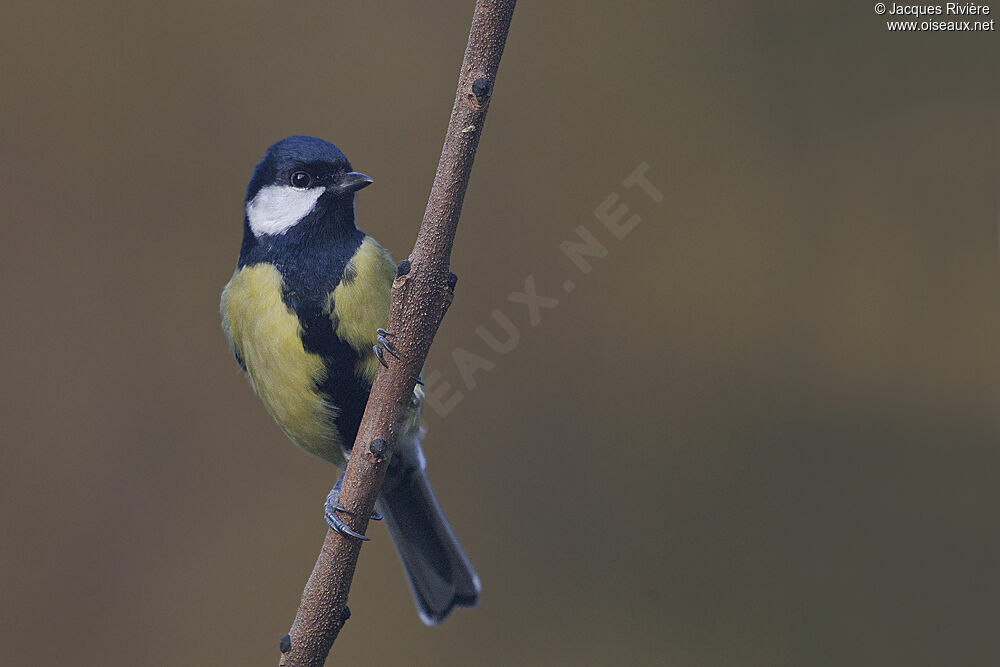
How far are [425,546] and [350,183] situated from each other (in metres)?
0.78

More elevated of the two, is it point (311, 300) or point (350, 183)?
point (350, 183)

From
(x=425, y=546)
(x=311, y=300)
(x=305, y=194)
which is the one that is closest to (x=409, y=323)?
(x=311, y=300)

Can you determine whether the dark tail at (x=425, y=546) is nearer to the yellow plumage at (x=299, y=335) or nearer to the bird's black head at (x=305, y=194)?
the yellow plumage at (x=299, y=335)

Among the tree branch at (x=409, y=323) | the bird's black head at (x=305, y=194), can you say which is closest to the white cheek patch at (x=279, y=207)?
the bird's black head at (x=305, y=194)

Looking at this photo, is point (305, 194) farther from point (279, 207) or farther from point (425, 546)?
point (425, 546)

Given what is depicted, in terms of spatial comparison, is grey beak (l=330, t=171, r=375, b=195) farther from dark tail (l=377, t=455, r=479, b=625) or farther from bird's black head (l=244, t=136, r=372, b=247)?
dark tail (l=377, t=455, r=479, b=625)

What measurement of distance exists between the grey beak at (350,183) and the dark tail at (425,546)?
1.88 feet

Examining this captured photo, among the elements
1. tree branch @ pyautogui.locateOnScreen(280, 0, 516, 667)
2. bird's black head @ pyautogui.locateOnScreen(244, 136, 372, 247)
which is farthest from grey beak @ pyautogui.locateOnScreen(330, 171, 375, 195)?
tree branch @ pyautogui.locateOnScreen(280, 0, 516, 667)

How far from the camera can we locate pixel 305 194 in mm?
1597

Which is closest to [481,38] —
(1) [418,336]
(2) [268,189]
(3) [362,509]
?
(1) [418,336]

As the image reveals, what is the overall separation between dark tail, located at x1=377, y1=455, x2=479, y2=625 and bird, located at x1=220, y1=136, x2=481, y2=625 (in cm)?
8

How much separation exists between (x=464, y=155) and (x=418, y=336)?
24 centimetres

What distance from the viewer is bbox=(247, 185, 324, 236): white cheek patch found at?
Result: 1.59 m

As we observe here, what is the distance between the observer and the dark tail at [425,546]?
71.0 inches
